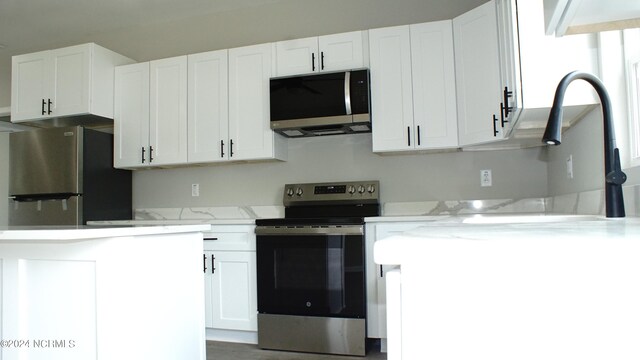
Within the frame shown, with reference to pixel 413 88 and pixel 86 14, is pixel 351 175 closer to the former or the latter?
pixel 413 88

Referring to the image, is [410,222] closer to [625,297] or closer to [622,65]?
[622,65]

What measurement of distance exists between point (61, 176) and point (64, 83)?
31.2 inches

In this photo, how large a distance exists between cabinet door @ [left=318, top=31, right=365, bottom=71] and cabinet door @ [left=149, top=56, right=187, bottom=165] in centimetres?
116

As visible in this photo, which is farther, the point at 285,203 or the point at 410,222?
the point at 285,203

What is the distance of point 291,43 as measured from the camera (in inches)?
133

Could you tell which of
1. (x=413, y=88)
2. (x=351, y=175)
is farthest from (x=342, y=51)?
(x=351, y=175)

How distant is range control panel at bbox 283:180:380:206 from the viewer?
3.40 meters

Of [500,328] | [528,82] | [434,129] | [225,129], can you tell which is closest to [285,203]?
[225,129]

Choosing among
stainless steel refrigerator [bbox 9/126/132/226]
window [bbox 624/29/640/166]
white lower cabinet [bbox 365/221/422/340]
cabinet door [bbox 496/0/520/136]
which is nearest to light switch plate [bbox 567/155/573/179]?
cabinet door [bbox 496/0/520/136]

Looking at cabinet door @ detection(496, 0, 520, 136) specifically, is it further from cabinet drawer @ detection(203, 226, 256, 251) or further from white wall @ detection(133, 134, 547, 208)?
cabinet drawer @ detection(203, 226, 256, 251)

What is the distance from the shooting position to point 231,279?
3203 mm

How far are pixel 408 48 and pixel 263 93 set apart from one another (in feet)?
3.61

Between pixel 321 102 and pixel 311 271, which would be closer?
pixel 311 271

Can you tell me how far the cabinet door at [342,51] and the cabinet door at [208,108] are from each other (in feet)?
2.62
